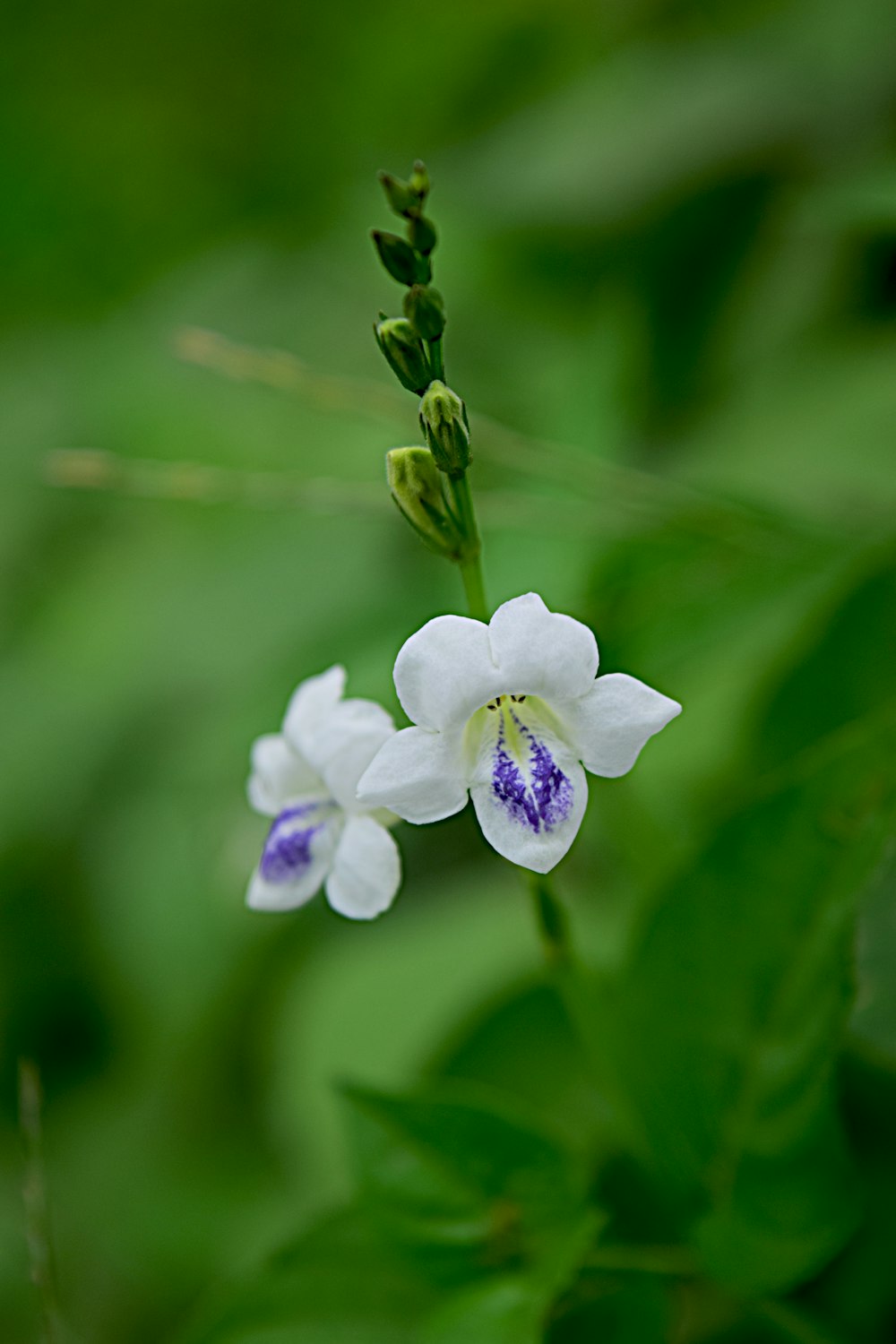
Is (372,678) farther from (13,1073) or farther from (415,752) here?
(13,1073)

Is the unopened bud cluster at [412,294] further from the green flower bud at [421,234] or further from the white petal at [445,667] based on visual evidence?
the white petal at [445,667]

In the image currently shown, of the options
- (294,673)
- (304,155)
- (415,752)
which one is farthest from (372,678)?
(304,155)

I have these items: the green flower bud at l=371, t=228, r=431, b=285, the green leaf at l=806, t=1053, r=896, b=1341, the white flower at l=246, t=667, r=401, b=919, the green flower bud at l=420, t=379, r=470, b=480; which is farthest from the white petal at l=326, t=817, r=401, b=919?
the green leaf at l=806, t=1053, r=896, b=1341

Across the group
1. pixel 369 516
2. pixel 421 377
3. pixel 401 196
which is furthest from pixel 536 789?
pixel 369 516

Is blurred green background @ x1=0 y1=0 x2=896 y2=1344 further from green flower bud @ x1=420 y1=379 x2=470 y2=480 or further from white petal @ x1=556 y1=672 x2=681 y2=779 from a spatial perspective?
green flower bud @ x1=420 y1=379 x2=470 y2=480

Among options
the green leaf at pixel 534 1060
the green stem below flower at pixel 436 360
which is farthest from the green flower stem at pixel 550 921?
the green leaf at pixel 534 1060

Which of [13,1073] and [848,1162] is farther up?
[13,1073]

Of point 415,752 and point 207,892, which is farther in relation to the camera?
point 207,892
